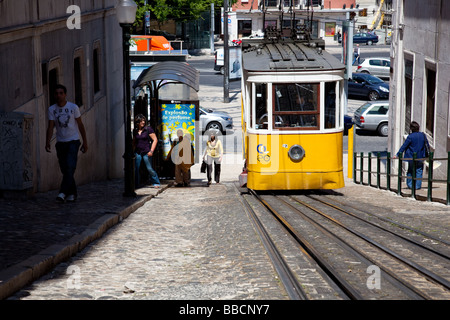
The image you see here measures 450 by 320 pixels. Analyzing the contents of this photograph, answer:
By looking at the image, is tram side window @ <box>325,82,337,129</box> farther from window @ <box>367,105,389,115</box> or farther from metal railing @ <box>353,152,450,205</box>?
window @ <box>367,105,389,115</box>

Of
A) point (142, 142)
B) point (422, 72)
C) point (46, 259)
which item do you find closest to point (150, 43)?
point (422, 72)

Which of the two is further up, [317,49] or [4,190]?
[317,49]

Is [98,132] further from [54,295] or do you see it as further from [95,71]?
[54,295]

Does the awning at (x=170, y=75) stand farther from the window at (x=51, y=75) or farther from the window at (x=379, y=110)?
the window at (x=379, y=110)

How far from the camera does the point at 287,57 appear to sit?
14398 millimetres

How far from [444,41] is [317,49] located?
454cm

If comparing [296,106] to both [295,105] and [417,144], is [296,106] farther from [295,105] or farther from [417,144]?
[417,144]

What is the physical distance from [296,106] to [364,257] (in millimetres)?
6496

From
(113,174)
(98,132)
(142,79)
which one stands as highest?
(142,79)

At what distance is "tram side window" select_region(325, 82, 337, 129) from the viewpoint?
1402cm
